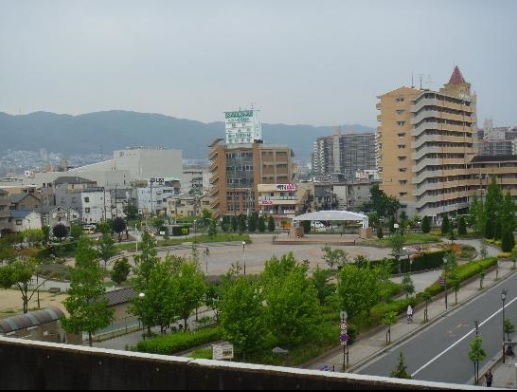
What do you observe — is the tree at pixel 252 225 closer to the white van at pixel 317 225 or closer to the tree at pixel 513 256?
the white van at pixel 317 225

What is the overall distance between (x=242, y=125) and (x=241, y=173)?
1874 cm

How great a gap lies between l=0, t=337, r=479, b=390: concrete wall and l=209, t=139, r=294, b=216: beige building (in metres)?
60.3

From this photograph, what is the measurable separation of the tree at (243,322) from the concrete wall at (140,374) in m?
10.0

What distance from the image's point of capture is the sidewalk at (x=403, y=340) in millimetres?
15633

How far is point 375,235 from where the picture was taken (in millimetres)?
50625

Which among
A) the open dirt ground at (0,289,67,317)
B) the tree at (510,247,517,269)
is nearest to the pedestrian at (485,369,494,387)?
the open dirt ground at (0,289,67,317)

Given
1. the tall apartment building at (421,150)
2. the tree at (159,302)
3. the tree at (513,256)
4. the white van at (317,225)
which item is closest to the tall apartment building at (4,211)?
the white van at (317,225)

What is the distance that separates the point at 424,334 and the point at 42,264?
25.6 meters

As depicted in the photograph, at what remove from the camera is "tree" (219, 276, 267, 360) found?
15.8 m

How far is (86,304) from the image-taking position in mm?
18469

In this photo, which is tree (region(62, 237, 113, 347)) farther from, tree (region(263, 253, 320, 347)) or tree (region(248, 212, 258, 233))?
tree (region(248, 212, 258, 233))

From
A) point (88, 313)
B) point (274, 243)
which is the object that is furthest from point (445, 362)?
point (274, 243)

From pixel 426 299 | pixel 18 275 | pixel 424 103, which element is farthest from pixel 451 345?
pixel 424 103

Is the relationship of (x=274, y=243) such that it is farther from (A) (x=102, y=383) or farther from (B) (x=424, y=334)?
(A) (x=102, y=383)
